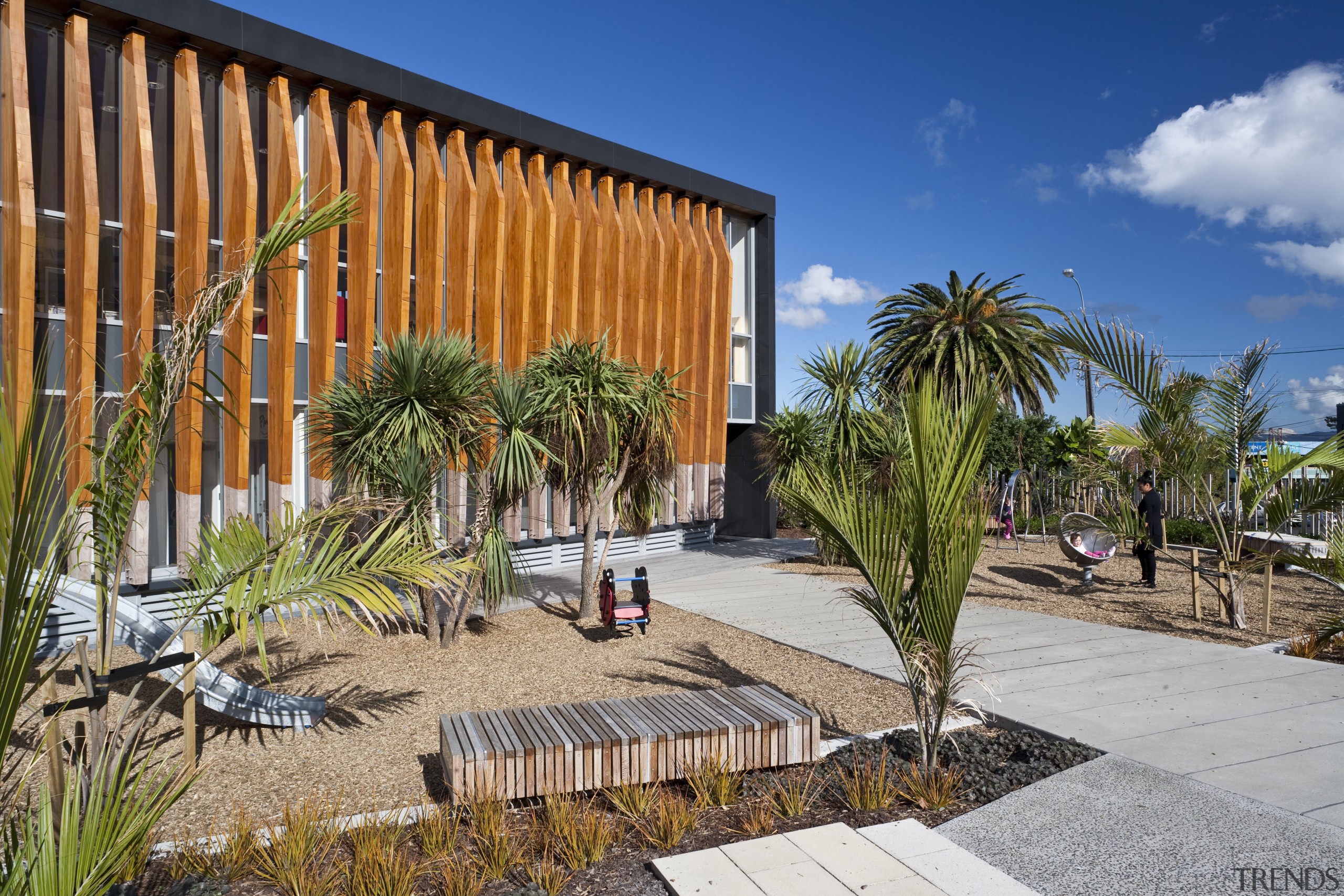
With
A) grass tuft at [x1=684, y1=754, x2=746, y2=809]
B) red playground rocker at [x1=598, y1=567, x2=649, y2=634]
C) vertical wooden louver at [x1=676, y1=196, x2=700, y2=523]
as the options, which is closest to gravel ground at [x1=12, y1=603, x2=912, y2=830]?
red playground rocker at [x1=598, y1=567, x2=649, y2=634]

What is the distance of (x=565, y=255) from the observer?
1434 cm

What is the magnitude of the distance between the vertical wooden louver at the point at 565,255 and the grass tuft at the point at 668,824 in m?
10.5

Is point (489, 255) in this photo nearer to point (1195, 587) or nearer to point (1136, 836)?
point (1195, 587)

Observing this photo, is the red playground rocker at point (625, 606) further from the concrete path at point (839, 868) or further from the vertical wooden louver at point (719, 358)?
the vertical wooden louver at point (719, 358)

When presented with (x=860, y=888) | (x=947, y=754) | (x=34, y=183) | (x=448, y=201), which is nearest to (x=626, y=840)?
(x=860, y=888)

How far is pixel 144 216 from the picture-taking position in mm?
9492

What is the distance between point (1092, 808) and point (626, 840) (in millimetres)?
2458

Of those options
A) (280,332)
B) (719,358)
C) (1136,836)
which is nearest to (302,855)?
(1136,836)

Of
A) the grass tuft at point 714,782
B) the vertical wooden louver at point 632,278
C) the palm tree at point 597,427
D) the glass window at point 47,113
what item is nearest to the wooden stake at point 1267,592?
the palm tree at point 597,427

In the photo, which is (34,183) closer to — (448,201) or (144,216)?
(144,216)

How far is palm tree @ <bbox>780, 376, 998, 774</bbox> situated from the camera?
4.46 meters

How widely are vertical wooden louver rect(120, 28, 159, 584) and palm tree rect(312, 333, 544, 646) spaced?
2.39m

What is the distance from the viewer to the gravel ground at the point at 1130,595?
9328 mm

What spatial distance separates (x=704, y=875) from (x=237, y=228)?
31.8ft
